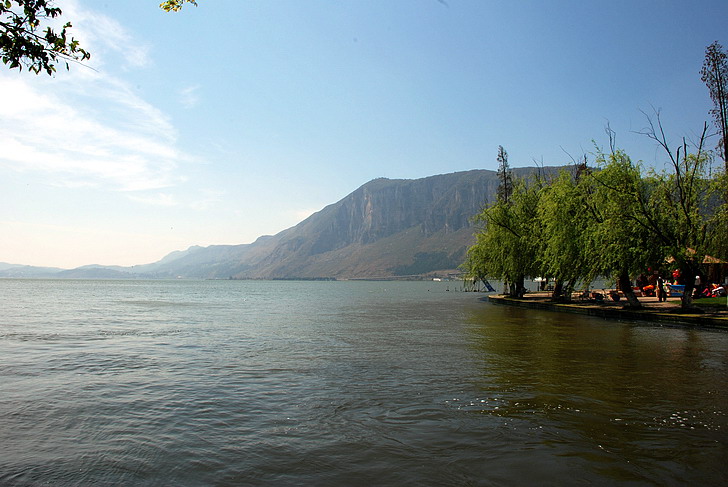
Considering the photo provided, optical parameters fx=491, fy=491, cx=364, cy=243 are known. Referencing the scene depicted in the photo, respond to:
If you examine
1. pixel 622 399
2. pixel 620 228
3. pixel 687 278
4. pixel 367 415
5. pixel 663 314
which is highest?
pixel 620 228

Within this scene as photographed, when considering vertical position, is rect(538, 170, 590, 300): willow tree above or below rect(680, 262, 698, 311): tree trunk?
above

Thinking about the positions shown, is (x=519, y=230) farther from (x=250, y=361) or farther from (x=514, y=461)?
(x=514, y=461)

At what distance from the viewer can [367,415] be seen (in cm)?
912

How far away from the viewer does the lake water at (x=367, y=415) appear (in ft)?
21.4

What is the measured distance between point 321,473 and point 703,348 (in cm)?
1700

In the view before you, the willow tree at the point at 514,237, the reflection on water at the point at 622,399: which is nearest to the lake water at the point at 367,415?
the reflection on water at the point at 622,399

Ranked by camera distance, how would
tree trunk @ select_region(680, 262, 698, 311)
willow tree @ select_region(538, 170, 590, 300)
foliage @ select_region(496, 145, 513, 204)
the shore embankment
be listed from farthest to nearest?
1. foliage @ select_region(496, 145, 513, 204)
2. willow tree @ select_region(538, 170, 590, 300)
3. tree trunk @ select_region(680, 262, 698, 311)
4. the shore embankment

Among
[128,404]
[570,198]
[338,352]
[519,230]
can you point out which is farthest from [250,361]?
[519,230]

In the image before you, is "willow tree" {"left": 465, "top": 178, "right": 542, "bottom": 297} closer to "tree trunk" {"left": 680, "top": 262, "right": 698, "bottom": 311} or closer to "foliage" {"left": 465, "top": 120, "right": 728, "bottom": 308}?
"foliage" {"left": 465, "top": 120, "right": 728, "bottom": 308}

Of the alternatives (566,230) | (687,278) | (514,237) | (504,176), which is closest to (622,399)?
(687,278)

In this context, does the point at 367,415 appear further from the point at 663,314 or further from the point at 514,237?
the point at 514,237

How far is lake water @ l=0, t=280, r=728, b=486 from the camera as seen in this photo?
21.4ft

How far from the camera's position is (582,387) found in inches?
447

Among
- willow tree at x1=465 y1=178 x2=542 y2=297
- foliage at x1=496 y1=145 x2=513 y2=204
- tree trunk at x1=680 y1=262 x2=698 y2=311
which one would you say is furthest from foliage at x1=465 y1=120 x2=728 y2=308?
foliage at x1=496 y1=145 x2=513 y2=204
